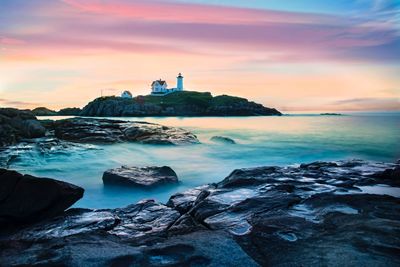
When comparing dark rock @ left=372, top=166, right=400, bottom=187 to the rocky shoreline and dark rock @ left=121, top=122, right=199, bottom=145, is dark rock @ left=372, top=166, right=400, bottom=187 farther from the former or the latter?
dark rock @ left=121, top=122, right=199, bottom=145

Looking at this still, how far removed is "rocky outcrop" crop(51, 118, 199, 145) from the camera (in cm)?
2182

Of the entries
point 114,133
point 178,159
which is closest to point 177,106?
point 114,133

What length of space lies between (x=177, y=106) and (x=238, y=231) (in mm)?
103583

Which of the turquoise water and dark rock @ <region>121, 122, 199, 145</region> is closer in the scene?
the turquoise water

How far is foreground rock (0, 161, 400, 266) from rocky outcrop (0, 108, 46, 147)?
15.5 metres

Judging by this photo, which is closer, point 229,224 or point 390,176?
point 229,224

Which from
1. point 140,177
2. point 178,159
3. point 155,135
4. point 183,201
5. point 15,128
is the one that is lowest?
point 178,159

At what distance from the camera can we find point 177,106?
10744 cm

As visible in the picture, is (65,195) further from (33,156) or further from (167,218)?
(33,156)

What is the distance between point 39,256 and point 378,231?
410cm

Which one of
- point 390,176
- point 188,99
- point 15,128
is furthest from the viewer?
point 188,99

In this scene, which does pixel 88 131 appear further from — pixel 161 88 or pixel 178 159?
pixel 161 88

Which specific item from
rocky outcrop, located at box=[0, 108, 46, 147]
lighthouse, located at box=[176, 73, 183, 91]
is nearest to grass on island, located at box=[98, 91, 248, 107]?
lighthouse, located at box=[176, 73, 183, 91]

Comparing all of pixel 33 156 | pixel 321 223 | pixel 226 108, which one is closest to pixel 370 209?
pixel 321 223
